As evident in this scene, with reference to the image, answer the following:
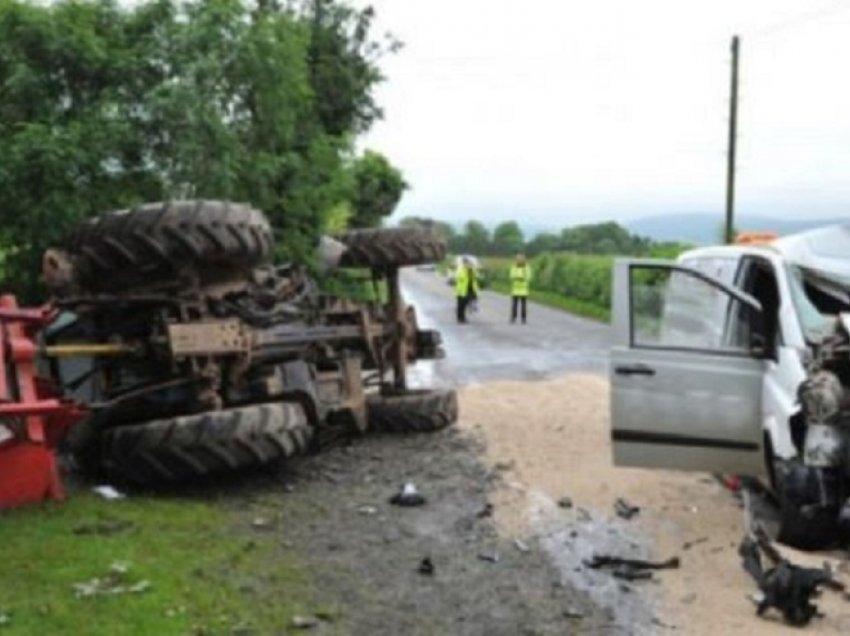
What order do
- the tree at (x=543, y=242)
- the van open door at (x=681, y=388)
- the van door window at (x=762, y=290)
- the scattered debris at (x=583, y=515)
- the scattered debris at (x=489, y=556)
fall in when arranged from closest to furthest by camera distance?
the scattered debris at (x=489, y=556), the van door window at (x=762, y=290), the van open door at (x=681, y=388), the scattered debris at (x=583, y=515), the tree at (x=543, y=242)

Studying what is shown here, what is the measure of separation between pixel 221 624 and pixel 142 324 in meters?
3.57

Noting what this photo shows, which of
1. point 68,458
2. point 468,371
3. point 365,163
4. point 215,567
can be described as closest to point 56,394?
point 68,458

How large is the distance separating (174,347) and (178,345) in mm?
31

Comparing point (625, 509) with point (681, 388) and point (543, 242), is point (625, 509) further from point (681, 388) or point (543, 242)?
point (543, 242)

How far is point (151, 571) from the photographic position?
5828 mm

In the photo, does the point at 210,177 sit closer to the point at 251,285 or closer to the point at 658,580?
the point at 251,285

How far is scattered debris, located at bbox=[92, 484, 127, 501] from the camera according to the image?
25.2 feet

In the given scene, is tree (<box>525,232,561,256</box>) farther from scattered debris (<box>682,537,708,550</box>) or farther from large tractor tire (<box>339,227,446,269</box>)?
scattered debris (<box>682,537,708,550</box>)

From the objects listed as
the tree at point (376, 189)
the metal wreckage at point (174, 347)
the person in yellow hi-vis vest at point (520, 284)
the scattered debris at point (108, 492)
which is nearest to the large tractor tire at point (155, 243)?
the metal wreckage at point (174, 347)

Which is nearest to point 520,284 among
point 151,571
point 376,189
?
point 376,189

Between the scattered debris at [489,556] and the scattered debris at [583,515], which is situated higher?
the scattered debris at [489,556]

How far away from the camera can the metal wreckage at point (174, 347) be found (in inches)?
300

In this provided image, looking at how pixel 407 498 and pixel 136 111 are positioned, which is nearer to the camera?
pixel 407 498

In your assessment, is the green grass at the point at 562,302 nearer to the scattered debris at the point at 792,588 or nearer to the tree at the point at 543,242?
the tree at the point at 543,242
